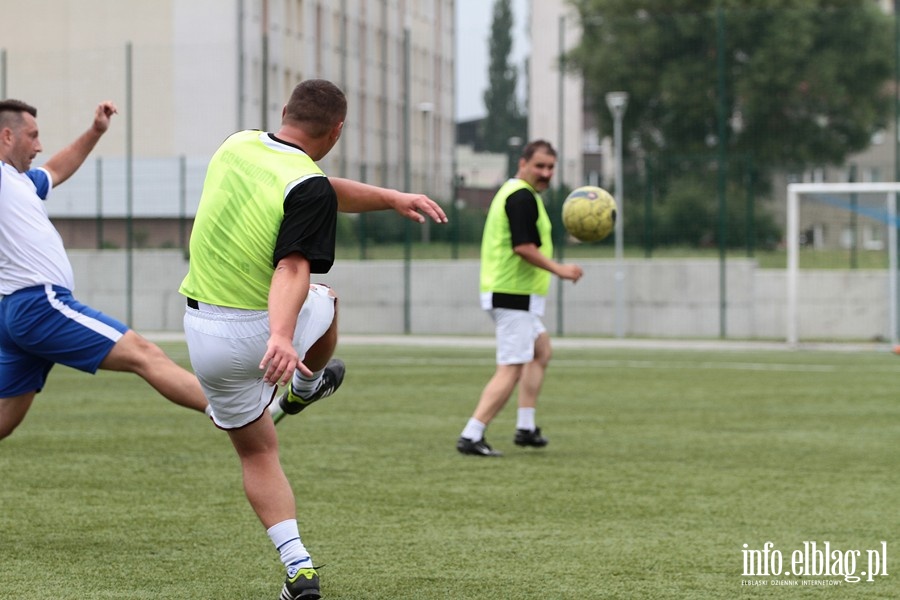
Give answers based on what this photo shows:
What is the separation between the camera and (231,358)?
4992mm

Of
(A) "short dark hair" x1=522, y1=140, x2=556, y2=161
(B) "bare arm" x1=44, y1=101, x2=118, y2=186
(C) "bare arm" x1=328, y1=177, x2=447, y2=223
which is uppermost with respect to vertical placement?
(A) "short dark hair" x1=522, y1=140, x2=556, y2=161

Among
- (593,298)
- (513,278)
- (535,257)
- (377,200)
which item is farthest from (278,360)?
(593,298)

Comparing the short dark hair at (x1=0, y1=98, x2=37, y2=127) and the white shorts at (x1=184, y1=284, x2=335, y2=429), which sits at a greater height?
the short dark hair at (x1=0, y1=98, x2=37, y2=127)

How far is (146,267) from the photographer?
27172 millimetres

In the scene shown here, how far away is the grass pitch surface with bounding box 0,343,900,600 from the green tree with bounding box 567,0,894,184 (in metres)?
12.6

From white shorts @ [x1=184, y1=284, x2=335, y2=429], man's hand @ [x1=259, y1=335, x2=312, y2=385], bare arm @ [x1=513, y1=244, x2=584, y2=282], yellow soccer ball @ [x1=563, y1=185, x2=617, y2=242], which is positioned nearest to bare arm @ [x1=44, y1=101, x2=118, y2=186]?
white shorts @ [x1=184, y1=284, x2=335, y2=429]

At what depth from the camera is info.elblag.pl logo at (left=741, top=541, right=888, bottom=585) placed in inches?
228

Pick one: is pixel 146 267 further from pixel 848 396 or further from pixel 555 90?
pixel 848 396

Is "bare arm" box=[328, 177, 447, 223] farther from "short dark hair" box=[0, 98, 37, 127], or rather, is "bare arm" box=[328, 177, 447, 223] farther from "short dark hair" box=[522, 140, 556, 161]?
"short dark hair" box=[522, 140, 556, 161]

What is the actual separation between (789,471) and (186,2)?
1321 inches

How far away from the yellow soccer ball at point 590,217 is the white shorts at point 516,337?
0.67 meters

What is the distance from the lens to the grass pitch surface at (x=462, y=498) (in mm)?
5777

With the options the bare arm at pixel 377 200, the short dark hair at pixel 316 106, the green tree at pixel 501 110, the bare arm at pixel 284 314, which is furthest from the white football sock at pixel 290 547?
the green tree at pixel 501 110

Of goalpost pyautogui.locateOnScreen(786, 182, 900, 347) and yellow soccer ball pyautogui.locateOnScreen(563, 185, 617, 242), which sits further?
goalpost pyautogui.locateOnScreen(786, 182, 900, 347)
